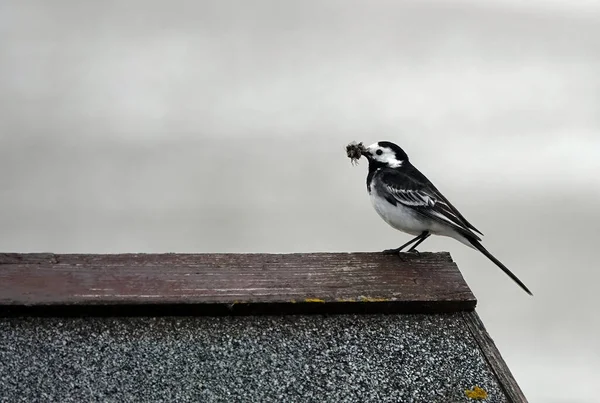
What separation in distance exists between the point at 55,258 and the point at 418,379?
1756mm

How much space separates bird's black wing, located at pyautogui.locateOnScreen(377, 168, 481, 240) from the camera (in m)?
6.32

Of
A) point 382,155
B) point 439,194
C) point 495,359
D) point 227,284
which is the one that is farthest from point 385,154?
point 495,359

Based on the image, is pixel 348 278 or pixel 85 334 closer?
pixel 85 334

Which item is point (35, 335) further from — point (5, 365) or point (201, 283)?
point (201, 283)

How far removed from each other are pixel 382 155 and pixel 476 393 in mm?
4117

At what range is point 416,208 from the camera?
6480mm

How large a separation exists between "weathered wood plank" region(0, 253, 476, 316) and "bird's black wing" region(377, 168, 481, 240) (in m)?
1.88

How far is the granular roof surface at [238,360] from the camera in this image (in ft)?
11.1

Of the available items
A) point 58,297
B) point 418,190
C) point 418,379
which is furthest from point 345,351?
point 418,190

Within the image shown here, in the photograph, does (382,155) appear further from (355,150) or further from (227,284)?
(227,284)

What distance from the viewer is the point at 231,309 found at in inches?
149

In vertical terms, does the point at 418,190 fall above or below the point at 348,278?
below

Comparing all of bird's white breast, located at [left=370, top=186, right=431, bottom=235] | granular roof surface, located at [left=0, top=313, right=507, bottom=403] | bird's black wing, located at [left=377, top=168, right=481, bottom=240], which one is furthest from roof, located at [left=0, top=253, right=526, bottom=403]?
bird's white breast, located at [left=370, top=186, right=431, bottom=235]

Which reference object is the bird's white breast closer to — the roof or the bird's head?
the bird's head
